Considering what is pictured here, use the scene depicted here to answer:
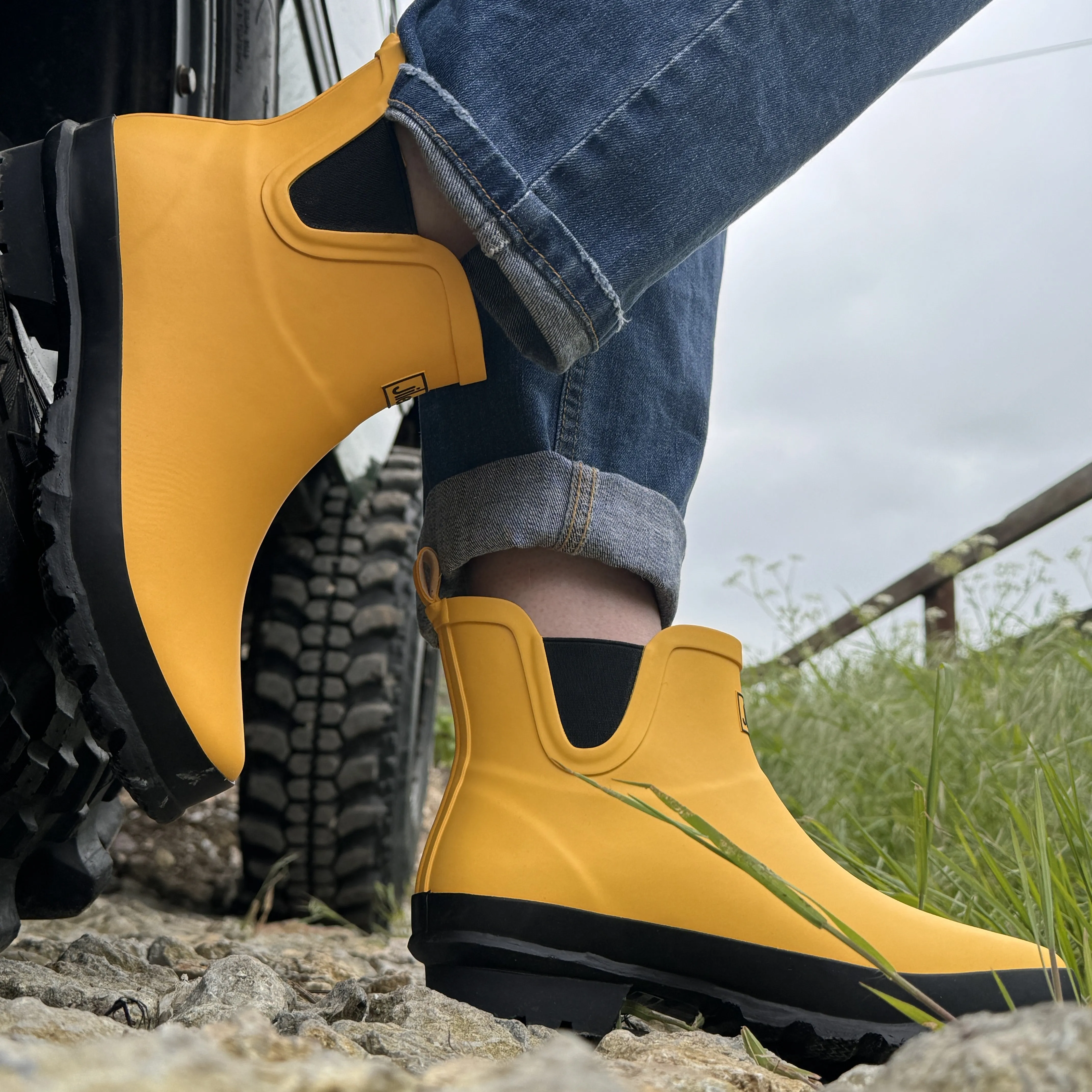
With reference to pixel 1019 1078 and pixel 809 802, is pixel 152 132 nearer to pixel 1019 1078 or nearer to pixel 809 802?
pixel 1019 1078

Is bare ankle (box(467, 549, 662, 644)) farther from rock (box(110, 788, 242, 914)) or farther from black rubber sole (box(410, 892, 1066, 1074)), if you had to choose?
rock (box(110, 788, 242, 914))

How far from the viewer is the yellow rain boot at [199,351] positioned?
580 mm

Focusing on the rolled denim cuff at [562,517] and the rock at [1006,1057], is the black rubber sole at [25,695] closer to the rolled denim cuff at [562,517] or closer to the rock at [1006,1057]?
the rolled denim cuff at [562,517]

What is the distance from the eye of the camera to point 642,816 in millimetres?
738

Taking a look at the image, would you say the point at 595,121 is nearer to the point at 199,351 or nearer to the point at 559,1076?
the point at 199,351

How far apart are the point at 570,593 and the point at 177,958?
49 centimetres

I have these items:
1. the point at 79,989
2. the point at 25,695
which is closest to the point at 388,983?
the point at 79,989

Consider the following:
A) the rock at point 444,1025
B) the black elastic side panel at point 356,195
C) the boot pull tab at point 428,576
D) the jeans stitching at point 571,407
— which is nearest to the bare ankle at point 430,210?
the black elastic side panel at point 356,195

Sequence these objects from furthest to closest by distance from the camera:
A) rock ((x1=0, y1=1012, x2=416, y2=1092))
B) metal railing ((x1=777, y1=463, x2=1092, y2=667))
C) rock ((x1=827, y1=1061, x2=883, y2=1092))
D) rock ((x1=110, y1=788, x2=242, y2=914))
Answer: metal railing ((x1=777, y1=463, x2=1092, y2=667)) → rock ((x1=110, y1=788, x2=242, y2=914)) → rock ((x1=827, y1=1061, x2=883, y2=1092)) → rock ((x1=0, y1=1012, x2=416, y2=1092))

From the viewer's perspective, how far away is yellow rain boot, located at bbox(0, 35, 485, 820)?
1.90 ft

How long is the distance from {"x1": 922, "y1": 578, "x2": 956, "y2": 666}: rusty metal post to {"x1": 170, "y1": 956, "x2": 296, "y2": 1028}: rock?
2705mm

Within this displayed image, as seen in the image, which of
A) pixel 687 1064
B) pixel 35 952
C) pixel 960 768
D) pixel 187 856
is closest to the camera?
pixel 687 1064

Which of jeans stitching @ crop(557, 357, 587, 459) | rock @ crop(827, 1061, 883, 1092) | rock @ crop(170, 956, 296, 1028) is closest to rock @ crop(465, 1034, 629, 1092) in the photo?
rock @ crop(827, 1061, 883, 1092)

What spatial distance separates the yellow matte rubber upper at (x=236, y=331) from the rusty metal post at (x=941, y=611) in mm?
2675
